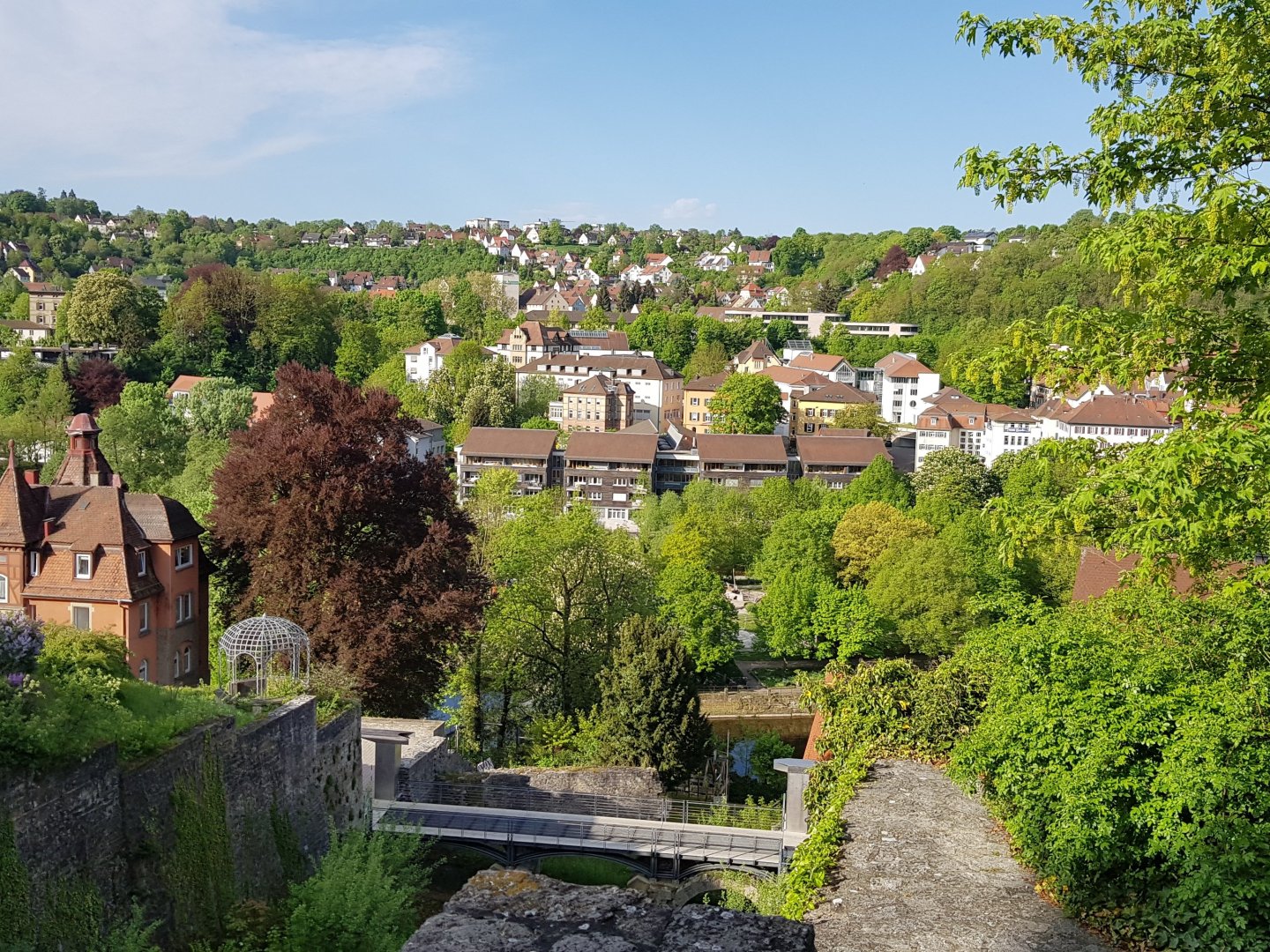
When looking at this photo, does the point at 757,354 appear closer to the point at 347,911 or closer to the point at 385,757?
the point at 385,757

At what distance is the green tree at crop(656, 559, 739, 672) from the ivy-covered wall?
2087cm

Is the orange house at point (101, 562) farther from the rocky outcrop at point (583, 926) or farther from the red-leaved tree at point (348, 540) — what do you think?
the rocky outcrop at point (583, 926)


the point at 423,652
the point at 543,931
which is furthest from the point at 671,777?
the point at 543,931

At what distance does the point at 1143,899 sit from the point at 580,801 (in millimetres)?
12603

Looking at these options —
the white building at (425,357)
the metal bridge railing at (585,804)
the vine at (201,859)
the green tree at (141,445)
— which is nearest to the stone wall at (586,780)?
the metal bridge railing at (585,804)

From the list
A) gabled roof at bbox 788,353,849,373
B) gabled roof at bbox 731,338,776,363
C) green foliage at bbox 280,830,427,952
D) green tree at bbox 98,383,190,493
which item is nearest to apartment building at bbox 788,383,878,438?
gabled roof at bbox 788,353,849,373

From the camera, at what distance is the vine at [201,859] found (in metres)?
10.2

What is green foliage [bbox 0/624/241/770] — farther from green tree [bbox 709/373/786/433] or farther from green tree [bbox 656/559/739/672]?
green tree [bbox 709/373/786/433]

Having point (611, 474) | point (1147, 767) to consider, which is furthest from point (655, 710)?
point (611, 474)

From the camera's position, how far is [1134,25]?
289 inches

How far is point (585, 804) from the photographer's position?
1931 centimetres

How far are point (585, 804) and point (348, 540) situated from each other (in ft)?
21.5

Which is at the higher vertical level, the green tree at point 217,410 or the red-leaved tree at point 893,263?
the red-leaved tree at point 893,263

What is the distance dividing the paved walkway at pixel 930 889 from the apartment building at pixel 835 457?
4938cm
